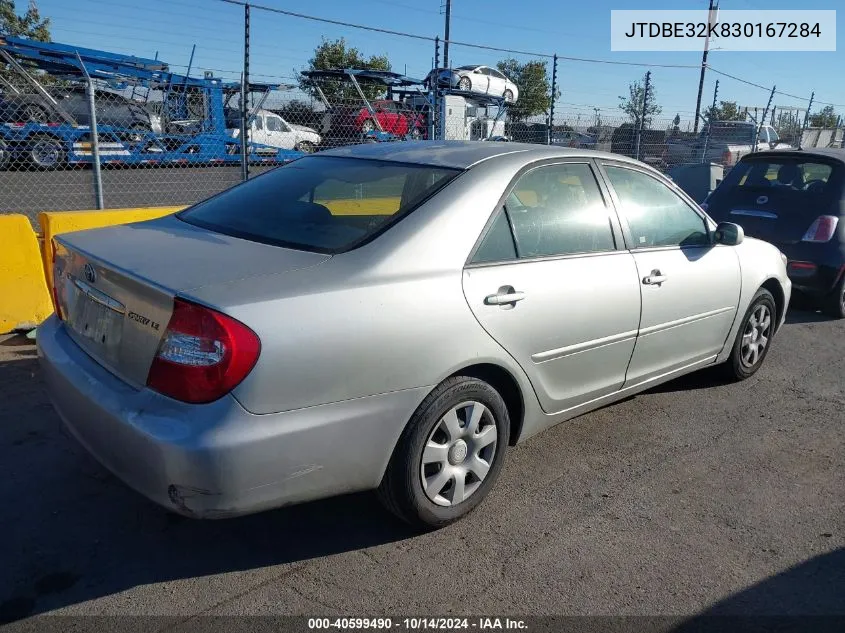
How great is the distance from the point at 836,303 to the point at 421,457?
18.6ft

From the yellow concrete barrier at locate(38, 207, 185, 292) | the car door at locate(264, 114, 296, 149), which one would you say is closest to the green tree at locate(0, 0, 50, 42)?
the car door at locate(264, 114, 296, 149)

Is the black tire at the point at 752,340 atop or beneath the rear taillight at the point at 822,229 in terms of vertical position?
beneath

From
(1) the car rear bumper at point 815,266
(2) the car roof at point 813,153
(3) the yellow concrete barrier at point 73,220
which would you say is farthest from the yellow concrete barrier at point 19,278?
(2) the car roof at point 813,153

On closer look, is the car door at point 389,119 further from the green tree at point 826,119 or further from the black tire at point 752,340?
the green tree at point 826,119

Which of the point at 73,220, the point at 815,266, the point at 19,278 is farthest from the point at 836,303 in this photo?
the point at 19,278

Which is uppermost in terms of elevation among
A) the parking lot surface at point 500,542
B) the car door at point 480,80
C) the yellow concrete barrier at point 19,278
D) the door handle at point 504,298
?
the car door at point 480,80

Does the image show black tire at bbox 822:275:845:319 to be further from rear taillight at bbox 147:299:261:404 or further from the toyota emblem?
the toyota emblem

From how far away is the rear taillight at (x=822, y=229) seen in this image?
664cm

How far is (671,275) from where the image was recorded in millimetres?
3875

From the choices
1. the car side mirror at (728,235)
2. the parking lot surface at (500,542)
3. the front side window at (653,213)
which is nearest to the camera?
the parking lot surface at (500,542)

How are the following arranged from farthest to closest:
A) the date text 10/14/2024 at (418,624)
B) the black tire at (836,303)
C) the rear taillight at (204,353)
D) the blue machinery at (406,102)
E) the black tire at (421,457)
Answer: the blue machinery at (406,102) < the black tire at (836,303) < the black tire at (421,457) < the date text 10/14/2024 at (418,624) < the rear taillight at (204,353)

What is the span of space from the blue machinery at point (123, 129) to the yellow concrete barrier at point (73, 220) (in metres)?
4.17

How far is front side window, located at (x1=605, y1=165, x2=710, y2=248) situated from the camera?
12.5 ft

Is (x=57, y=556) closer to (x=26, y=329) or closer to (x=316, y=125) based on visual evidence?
(x=26, y=329)
